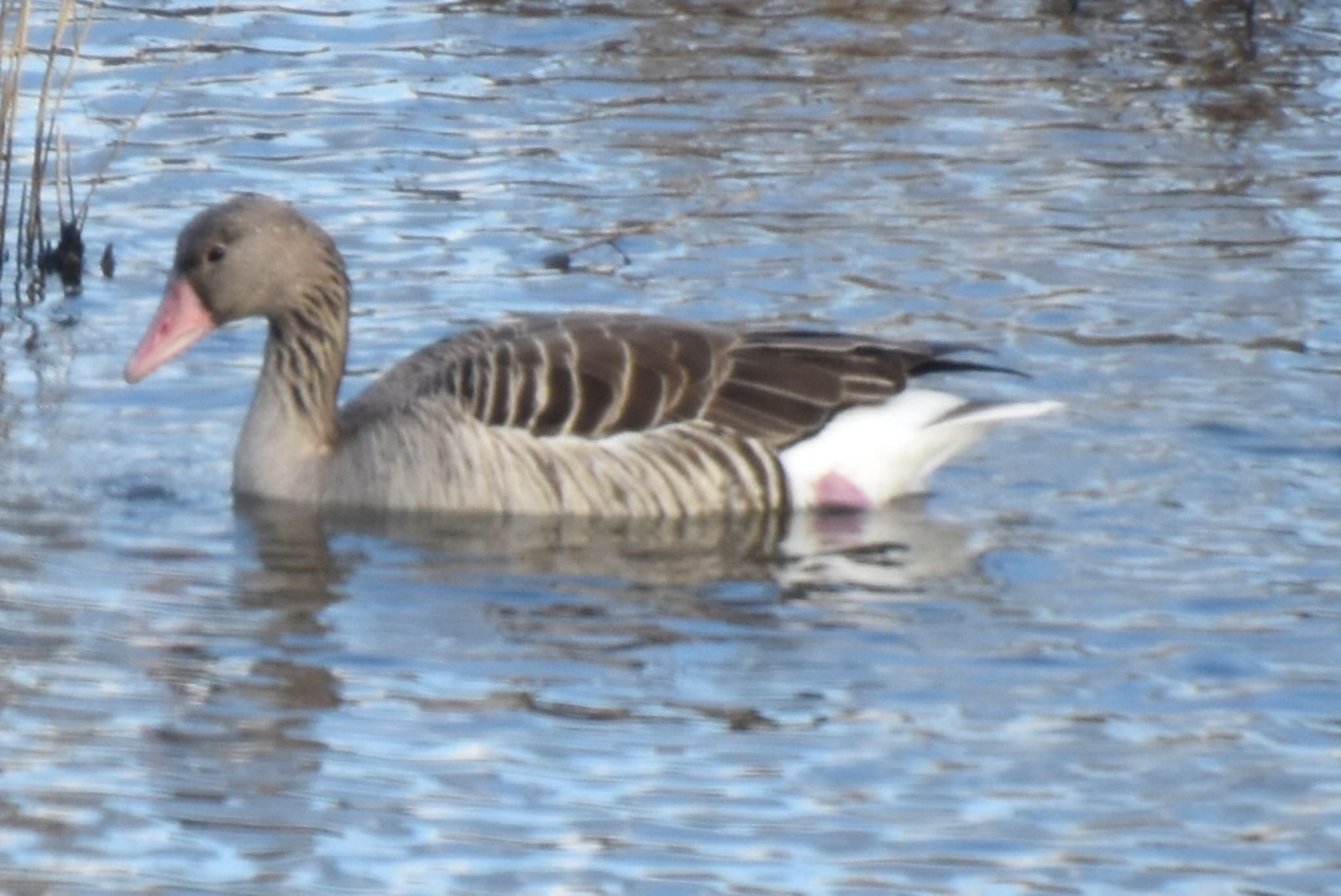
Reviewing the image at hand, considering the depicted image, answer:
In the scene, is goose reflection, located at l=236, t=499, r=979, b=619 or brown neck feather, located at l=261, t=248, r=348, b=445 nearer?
goose reflection, located at l=236, t=499, r=979, b=619

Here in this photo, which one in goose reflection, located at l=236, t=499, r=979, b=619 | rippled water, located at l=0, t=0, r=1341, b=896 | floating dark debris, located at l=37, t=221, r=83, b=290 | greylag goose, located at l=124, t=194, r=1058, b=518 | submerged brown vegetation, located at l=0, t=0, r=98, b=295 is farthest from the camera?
floating dark debris, located at l=37, t=221, r=83, b=290

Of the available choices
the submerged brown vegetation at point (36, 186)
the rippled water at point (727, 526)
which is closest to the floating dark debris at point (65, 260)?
the submerged brown vegetation at point (36, 186)

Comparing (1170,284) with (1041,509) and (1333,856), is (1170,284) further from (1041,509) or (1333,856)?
(1333,856)

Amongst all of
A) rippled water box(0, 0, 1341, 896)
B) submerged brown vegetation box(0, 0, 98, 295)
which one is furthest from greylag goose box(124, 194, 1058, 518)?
→ submerged brown vegetation box(0, 0, 98, 295)

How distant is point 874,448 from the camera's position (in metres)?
11.5

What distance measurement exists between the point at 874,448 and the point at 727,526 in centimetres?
65

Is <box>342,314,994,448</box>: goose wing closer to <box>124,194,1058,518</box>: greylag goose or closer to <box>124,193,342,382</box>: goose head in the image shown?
<box>124,194,1058,518</box>: greylag goose

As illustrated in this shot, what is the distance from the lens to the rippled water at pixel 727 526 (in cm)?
802

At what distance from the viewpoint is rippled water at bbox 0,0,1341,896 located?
316 inches

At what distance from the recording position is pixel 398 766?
8.41m

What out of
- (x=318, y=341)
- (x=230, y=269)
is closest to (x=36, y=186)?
(x=230, y=269)

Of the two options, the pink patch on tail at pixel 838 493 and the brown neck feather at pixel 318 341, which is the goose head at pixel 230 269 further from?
the pink patch on tail at pixel 838 493

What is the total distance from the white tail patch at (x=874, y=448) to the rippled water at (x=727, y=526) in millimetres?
220

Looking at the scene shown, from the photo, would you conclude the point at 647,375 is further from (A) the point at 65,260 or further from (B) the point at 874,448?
(A) the point at 65,260
